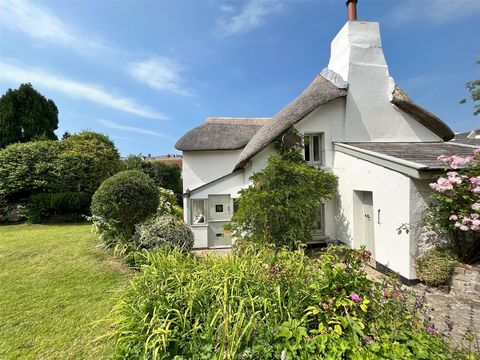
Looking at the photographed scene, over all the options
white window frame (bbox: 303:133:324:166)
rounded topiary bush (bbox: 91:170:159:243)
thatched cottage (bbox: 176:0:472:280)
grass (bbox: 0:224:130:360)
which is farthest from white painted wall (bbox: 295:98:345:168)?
grass (bbox: 0:224:130:360)

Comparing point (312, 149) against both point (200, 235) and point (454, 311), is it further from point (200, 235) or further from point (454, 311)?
point (454, 311)

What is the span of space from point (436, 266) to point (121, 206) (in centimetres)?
918

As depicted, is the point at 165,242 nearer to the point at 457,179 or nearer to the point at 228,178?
the point at 228,178

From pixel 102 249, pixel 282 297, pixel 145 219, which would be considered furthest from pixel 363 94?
pixel 102 249

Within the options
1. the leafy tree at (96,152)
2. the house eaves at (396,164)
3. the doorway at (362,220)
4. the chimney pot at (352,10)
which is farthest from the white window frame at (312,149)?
the leafy tree at (96,152)

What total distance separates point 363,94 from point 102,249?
453 inches

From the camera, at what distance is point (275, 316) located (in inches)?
104

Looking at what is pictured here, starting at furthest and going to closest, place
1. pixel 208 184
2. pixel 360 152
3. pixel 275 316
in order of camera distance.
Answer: pixel 208 184, pixel 360 152, pixel 275 316

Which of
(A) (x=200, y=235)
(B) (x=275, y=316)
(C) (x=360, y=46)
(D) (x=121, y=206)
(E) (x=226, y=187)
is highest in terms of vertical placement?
(C) (x=360, y=46)

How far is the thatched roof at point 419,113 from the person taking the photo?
917cm

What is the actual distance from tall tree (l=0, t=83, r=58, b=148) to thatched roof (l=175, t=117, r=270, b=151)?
1721 centimetres

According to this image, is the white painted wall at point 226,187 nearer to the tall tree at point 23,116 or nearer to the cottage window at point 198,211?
the cottage window at point 198,211

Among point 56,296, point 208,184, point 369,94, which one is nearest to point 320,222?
point 208,184

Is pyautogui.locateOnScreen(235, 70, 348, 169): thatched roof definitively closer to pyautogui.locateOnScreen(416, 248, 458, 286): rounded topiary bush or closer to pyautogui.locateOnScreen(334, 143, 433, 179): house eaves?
pyautogui.locateOnScreen(334, 143, 433, 179): house eaves
